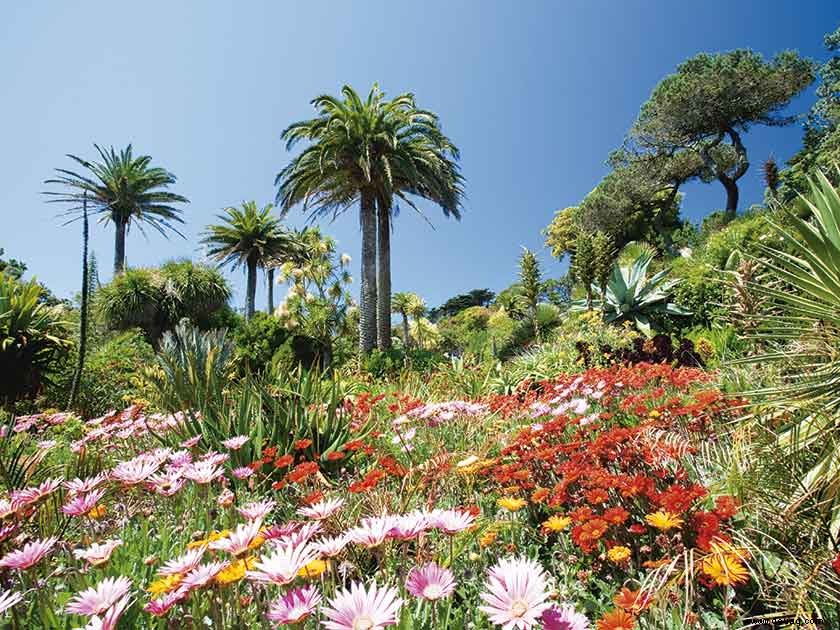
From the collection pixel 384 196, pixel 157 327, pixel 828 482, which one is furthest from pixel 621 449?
pixel 157 327

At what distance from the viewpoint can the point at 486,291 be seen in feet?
154

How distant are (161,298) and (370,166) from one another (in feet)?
43.4

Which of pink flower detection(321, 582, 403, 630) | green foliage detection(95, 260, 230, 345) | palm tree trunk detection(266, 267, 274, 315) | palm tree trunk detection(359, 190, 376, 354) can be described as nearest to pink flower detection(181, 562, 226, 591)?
pink flower detection(321, 582, 403, 630)

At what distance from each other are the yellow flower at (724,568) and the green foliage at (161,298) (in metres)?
21.8

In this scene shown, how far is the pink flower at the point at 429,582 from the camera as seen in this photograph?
92cm

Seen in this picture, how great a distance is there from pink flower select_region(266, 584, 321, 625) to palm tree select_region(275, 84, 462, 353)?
44.5ft

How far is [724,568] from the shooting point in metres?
1.15

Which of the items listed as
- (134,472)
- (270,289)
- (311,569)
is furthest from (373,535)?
(270,289)

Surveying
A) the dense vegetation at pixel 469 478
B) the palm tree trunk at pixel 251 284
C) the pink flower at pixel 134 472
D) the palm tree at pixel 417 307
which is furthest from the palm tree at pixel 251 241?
the pink flower at pixel 134 472

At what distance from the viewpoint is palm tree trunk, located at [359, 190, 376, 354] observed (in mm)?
14492

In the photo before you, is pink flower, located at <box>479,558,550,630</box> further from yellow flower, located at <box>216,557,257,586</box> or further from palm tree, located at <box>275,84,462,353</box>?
palm tree, located at <box>275,84,462,353</box>

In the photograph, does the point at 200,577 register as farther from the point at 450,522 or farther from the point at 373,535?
the point at 450,522

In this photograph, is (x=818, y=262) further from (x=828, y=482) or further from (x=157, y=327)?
(x=157, y=327)

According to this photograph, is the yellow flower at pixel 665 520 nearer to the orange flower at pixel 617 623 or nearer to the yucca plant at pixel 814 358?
the orange flower at pixel 617 623
